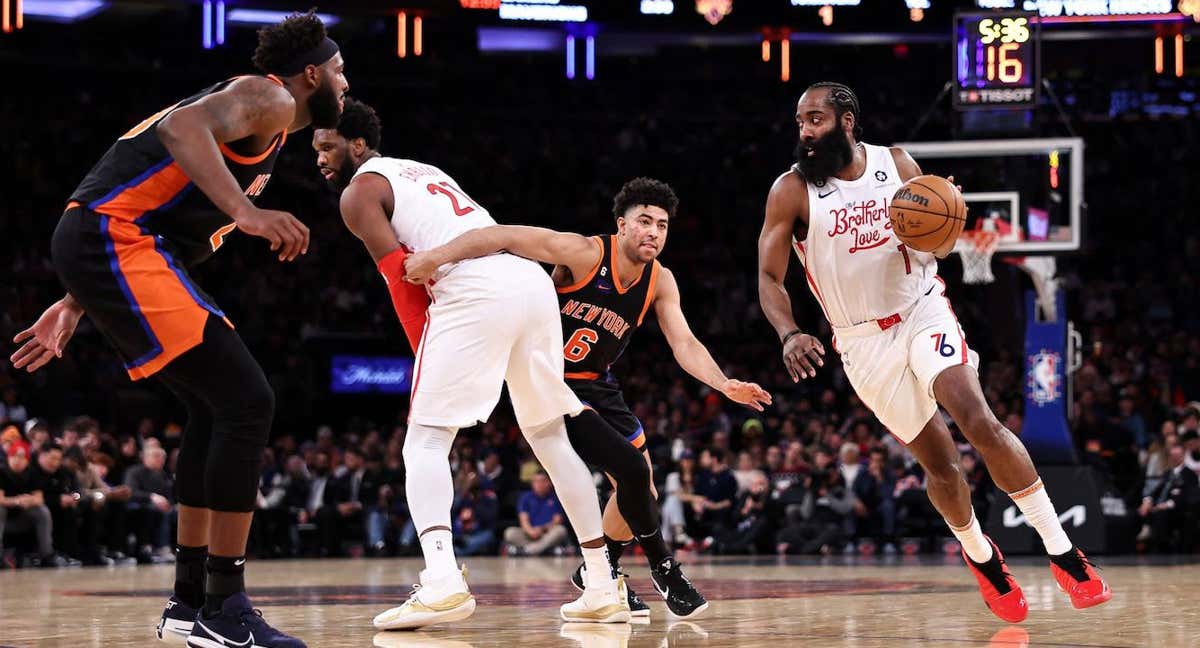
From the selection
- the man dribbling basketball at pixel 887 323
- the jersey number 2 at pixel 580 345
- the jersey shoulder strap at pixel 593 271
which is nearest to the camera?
the man dribbling basketball at pixel 887 323

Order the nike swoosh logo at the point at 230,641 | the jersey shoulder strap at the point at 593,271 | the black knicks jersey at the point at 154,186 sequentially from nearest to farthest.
A: the nike swoosh logo at the point at 230,641
the black knicks jersey at the point at 154,186
the jersey shoulder strap at the point at 593,271

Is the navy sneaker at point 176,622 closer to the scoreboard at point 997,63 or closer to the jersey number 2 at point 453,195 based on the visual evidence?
the jersey number 2 at point 453,195

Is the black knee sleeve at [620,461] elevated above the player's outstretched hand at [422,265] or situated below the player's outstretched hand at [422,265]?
below

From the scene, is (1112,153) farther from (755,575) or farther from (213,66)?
(755,575)

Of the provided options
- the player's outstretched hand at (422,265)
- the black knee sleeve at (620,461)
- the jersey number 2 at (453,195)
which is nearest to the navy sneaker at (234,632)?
the player's outstretched hand at (422,265)

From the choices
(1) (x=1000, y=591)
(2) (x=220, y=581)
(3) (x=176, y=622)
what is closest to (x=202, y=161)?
(2) (x=220, y=581)

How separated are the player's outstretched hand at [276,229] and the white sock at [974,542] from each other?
3.10 metres

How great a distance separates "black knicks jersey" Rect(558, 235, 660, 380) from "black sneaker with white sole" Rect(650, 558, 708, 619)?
3.65ft

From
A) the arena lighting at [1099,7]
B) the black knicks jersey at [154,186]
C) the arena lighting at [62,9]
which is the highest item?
the arena lighting at [62,9]

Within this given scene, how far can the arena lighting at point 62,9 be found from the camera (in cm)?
2153

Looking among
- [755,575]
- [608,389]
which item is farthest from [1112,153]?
[608,389]

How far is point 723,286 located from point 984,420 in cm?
1780

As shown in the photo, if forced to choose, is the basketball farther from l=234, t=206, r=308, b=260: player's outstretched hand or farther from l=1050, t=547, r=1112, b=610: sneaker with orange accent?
l=234, t=206, r=308, b=260: player's outstretched hand

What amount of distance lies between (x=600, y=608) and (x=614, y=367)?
15372mm
